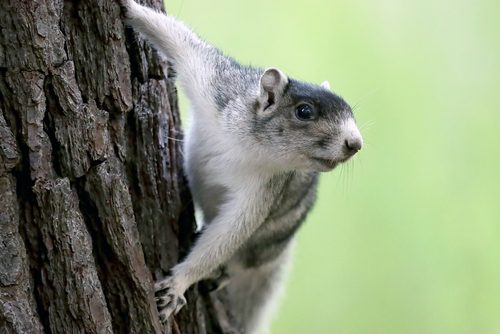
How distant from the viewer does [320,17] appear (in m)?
3.25

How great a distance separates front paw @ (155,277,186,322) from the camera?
1.86m

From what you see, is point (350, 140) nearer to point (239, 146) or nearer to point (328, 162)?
point (328, 162)

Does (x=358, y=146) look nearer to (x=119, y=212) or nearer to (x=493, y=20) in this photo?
(x=119, y=212)

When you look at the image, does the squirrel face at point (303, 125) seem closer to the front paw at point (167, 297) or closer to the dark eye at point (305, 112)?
the dark eye at point (305, 112)

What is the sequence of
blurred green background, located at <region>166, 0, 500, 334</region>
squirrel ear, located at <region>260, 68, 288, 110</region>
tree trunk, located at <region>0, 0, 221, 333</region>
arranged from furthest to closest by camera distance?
blurred green background, located at <region>166, 0, 500, 334</region> → squirrel ear, located at <region>260, 68, 288, 110</region> → tree trunk, located at <region>0, 0, 221, 333</region>

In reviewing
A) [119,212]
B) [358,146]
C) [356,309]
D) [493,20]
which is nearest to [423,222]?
[356,309]

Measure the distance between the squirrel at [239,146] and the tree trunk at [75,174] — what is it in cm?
16

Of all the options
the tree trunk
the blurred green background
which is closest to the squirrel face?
the tree trunk

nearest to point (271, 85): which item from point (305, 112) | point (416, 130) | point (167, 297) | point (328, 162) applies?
point (305, 112)

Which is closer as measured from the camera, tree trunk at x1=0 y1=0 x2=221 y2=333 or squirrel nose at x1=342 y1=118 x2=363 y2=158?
tree trunk at x1=0 y1=0 x2=221 y2=333

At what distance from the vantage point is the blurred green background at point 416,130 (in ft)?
10.6

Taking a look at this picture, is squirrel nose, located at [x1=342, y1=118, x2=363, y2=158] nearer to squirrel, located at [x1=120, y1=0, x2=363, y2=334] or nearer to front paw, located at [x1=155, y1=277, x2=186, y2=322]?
squirrel, located at [x1=120, y1=0, x2=363, y2=334]

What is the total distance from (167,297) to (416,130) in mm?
1736

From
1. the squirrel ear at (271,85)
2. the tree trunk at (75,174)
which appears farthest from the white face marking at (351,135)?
the tree trunk at (75,174)
